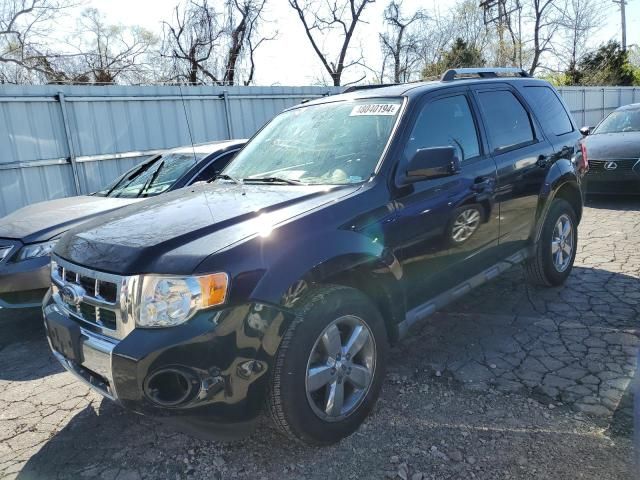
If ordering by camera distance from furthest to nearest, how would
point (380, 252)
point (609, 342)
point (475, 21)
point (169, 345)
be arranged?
1. point (475, 21)
2. point (609, 342)
3. point (380, 252)
4. point (169, 345)

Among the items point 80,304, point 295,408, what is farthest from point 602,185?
point 80,304

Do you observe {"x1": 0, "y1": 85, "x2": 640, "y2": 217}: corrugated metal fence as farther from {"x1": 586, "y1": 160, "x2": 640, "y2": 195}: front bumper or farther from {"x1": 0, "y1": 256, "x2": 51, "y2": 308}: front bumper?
{"x1": 586, "y1": 160, "x2": 640, "y2": 195}: front bumper

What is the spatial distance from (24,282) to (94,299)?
2.23m

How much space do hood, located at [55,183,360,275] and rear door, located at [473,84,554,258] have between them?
1521mm

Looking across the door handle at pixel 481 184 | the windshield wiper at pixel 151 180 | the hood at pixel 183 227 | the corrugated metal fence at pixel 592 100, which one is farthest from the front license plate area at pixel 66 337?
the corrugated metal fence at pixel 592 100

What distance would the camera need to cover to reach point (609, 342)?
3732 millimetres

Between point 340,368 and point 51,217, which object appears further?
point 51,217

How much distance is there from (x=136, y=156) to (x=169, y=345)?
8.10 metres

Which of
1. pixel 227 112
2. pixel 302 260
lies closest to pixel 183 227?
pixel 302 260

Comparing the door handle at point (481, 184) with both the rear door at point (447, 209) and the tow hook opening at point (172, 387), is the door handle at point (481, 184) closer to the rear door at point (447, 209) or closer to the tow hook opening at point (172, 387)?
Result: the rear door at point (447, 209)

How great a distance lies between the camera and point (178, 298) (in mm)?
2277

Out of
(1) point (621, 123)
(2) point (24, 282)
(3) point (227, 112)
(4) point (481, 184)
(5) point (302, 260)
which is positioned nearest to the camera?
(5) point (302, 260)

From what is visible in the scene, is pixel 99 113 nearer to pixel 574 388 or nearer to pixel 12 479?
pixel 12 479

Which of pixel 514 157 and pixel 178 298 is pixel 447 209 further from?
pixel 178 298
